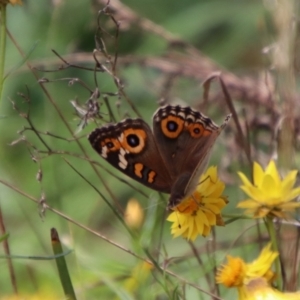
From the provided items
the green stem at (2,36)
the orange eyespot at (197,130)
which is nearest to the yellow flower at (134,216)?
the orange eyespot at (197,130)

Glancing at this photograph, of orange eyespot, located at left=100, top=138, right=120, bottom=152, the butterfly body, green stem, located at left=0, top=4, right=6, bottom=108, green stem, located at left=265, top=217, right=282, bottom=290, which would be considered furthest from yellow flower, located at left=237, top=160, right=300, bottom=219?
green stem, located at left=0, top=4, right=6, bottom=108

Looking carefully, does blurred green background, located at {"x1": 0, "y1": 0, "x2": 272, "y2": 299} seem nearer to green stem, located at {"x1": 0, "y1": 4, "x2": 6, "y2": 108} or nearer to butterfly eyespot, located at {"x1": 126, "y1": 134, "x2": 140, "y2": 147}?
butterfly eyespot, located at {"x1": 126, "y1": 134, "x2": 140, "y2": 147}

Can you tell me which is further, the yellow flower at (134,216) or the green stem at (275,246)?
the yellow flower at (134,216)

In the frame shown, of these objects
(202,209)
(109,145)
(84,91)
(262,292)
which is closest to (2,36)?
(109,145)

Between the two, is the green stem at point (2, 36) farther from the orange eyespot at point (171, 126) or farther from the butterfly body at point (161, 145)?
the orange eyespot at point (171, 126)

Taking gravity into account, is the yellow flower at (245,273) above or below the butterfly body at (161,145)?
below

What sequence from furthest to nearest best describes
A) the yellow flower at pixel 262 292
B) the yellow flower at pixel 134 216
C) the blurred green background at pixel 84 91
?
1. the blurred green background at pixel 84 91
2. the yellow flower at pixel 134 216
3. the yellow flower at pixel 262 292
